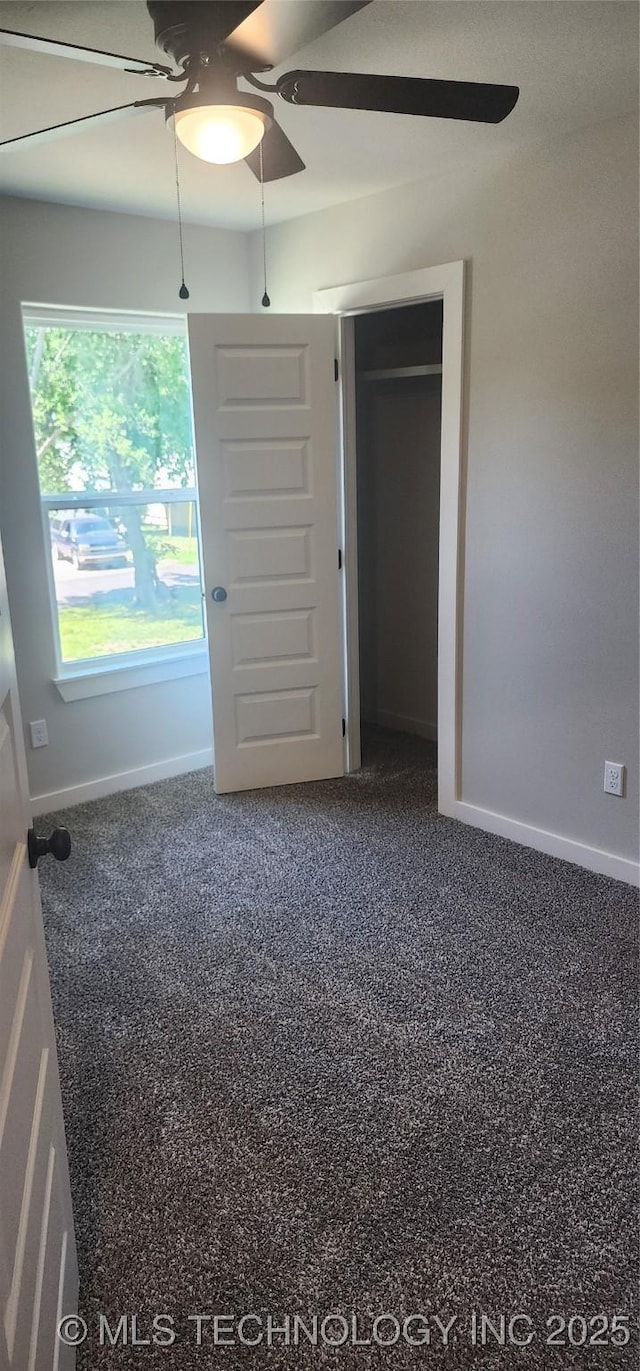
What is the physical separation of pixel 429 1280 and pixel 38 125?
9.92 feet

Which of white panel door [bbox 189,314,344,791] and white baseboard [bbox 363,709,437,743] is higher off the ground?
white panel door [bbox 189,314,344,791]

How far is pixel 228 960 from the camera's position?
8.84 feet

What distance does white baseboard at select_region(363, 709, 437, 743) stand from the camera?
15.3 ft

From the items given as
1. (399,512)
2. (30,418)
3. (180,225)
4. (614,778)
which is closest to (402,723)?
(399,512)

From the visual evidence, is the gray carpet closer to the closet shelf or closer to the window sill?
the window sill

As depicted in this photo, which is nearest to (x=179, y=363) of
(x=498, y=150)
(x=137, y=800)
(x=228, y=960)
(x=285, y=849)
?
(x=498, y=150)

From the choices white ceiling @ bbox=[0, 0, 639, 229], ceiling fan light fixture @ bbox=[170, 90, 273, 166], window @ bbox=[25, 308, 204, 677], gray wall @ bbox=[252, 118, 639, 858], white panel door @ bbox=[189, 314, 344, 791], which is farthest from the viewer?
window @ bbox=[25, 308, 204, 677]

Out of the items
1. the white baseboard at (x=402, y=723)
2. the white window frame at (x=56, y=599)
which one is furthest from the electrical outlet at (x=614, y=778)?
the white window frame at (x=56, y=599)

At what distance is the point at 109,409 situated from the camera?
3.87m

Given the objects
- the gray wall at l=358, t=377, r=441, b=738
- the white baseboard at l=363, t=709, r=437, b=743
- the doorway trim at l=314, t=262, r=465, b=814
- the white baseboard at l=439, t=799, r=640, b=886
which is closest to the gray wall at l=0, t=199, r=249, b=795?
the doorway trim at l=314, t=262, r=465, b=814

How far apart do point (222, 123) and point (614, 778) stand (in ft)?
7.43

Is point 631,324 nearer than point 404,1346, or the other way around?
point 404,1346

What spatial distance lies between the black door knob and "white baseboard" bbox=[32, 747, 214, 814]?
96.8 inches

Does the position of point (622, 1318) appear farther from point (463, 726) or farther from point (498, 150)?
point (498, 150)
